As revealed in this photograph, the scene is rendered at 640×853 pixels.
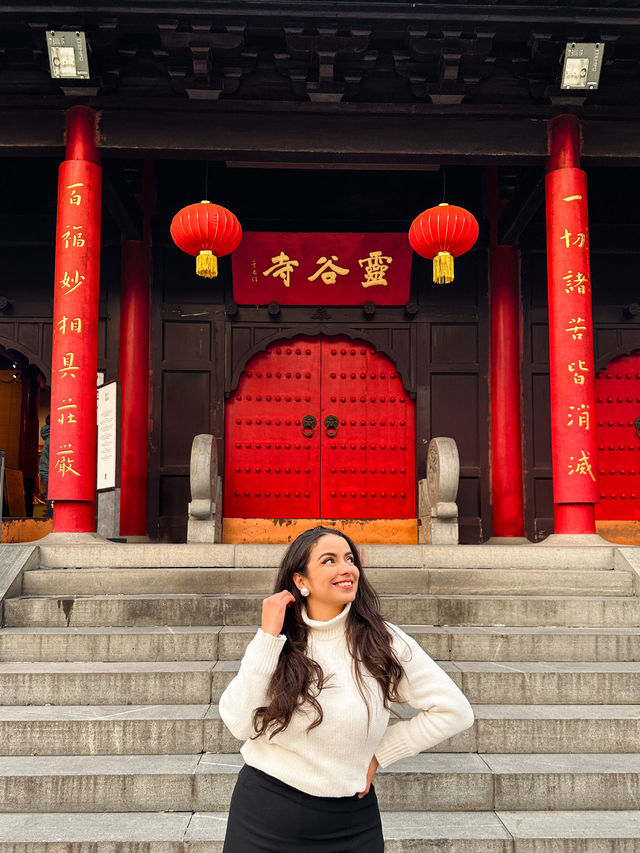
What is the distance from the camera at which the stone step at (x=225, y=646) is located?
4.29m

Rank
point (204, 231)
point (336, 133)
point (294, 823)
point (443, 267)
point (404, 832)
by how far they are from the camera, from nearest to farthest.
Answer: point (294, 823)
point (404, 832)
point (204, 231)
point (443, 267)
point (336, 133)

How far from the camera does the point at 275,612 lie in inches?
82.5

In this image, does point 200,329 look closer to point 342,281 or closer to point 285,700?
point 342,281

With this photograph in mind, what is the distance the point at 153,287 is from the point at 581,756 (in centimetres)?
667

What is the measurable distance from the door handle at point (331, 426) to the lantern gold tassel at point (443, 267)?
90.7 inches

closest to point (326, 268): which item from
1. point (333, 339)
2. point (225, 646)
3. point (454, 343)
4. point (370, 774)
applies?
point (333, 339)

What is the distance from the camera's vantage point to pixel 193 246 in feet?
22.2

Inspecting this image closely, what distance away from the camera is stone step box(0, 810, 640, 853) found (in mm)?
2922

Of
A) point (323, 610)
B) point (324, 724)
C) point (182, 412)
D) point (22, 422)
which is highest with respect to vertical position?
point (22, 422)

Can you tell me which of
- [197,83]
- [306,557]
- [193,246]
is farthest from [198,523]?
[306,557]

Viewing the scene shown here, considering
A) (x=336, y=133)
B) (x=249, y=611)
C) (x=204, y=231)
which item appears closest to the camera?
(x=249, y=611)

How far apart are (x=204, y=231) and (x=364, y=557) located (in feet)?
10.6

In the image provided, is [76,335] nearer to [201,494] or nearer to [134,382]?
[201,494]

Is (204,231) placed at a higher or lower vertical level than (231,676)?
higher
